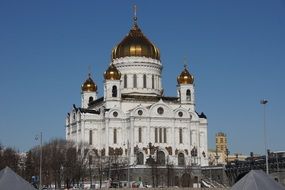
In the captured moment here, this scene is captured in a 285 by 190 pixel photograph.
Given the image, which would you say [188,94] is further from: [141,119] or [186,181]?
[186,181]

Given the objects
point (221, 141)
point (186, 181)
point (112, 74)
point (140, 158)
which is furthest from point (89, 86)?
point (221, 141)

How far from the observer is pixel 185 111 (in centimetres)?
10381

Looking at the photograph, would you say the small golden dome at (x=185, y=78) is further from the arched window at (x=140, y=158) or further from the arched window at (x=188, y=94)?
the arched window at (x=140, y=158)

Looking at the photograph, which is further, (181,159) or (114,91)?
(114,91)

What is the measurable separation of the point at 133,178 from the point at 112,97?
584 inches

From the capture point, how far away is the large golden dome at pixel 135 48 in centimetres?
10825

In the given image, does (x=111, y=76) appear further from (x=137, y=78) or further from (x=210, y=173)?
(x=210, y=173)

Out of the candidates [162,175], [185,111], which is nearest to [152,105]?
[185,111]

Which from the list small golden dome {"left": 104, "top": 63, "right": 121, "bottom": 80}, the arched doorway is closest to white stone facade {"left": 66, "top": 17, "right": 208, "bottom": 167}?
small golden dome {"left": 104, "top": 63, "right": 121, "bottom": 80}

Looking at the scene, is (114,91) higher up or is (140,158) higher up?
(114,91)

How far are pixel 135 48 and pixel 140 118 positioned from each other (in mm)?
13914

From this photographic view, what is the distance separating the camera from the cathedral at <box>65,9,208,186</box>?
3942 inches

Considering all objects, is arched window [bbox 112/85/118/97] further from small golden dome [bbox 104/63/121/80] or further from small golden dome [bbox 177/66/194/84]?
small golden dome [bbox 177/66/194/84]

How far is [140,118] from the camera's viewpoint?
101 m
